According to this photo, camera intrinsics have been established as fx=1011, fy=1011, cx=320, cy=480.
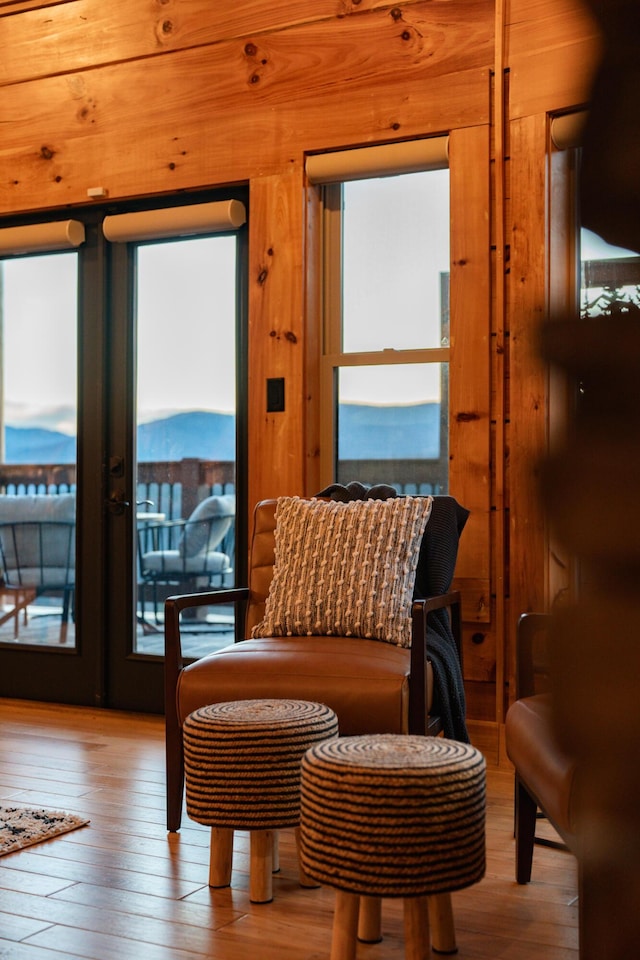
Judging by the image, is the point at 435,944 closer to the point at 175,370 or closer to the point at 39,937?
the point at 39,937

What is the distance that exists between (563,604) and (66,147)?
187 inches

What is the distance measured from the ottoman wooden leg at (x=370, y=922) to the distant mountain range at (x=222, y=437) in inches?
82.4

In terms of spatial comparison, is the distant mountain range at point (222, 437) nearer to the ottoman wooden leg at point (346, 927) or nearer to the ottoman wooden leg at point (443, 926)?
the ottoman wooden leg at point (443, 926)

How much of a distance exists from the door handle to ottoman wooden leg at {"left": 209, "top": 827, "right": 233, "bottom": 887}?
7.61ft

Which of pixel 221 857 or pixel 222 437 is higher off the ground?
pixel 222 437

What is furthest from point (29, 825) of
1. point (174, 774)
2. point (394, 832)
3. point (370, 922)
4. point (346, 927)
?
point (394, 832)

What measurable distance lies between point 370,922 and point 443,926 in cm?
17

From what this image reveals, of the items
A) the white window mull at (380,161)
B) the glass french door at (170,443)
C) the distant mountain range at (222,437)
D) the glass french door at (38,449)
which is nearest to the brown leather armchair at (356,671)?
the distant mountain range at (222,437)

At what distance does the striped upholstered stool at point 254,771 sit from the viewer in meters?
2.23

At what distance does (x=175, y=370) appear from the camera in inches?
177

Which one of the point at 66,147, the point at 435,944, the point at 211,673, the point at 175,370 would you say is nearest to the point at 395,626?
the point at 211,673

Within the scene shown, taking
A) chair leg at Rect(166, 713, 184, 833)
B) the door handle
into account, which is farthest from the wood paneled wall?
chair leg at Rect(166, 713, 184, 833)

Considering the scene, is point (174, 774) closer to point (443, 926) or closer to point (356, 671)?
point (356, 671)

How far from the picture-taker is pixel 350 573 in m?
2.98
